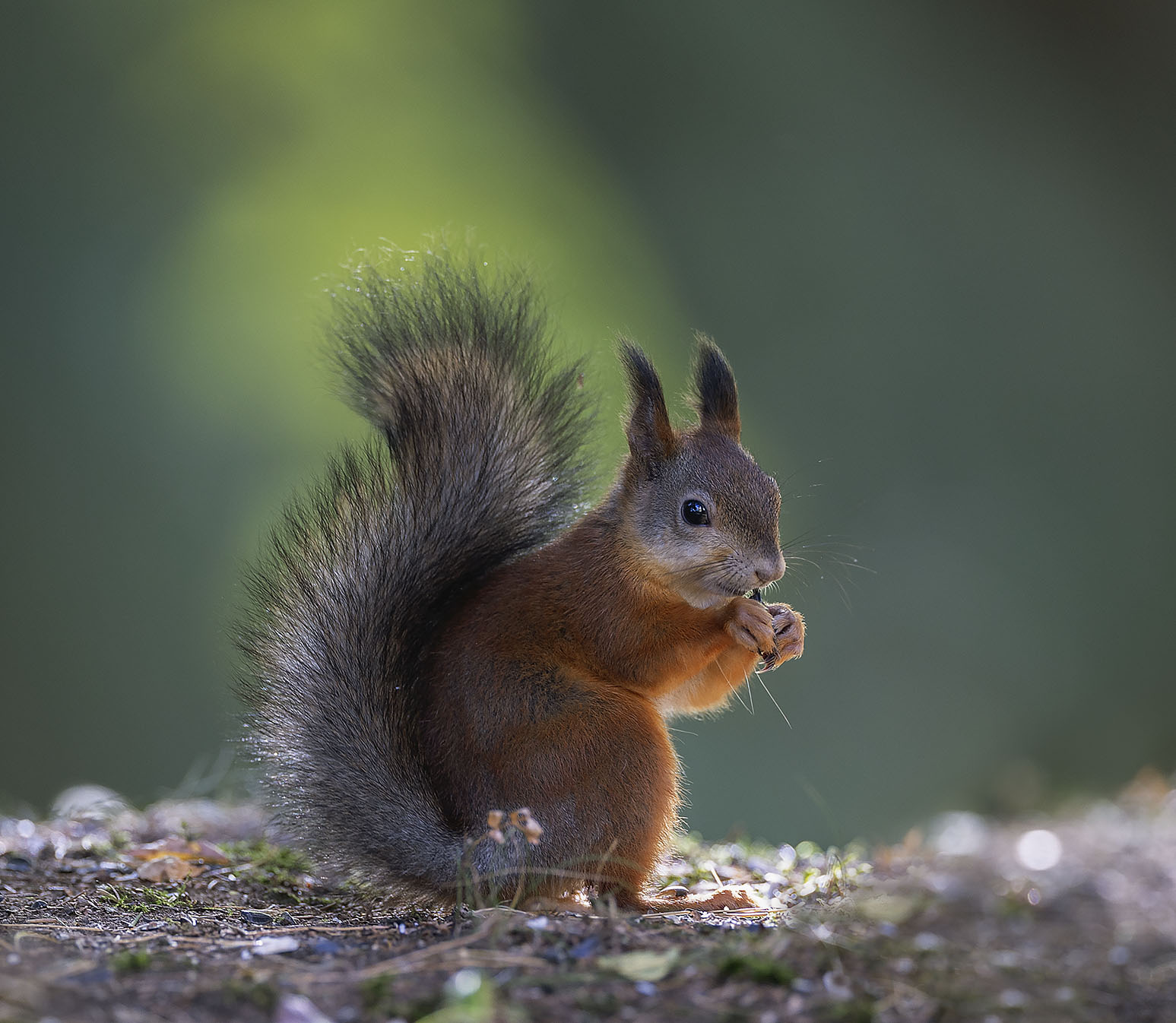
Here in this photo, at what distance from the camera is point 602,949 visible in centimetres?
149

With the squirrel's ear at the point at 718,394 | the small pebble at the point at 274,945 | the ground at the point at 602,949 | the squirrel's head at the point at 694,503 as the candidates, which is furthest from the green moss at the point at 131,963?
the squirrel's ear at the point at 718,394

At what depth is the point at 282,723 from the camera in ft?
6.40

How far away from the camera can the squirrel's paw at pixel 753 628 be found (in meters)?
2.05

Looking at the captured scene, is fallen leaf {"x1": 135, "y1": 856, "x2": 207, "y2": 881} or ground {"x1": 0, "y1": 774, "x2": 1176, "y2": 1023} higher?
fallen leaf {"x1": 135, "y1": 856, "x2": 207, "y2": 881}

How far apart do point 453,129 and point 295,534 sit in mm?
4932

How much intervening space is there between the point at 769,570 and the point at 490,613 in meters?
0.49

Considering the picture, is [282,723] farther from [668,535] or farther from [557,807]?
[668,535]

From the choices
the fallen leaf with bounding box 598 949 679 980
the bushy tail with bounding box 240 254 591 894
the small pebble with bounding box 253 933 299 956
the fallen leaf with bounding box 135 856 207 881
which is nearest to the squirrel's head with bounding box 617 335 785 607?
the bushy tail with bounding box 240 254 591 894

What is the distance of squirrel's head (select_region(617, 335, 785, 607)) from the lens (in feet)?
6.82

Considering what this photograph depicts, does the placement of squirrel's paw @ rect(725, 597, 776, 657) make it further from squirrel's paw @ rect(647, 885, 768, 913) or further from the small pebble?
the small pebble

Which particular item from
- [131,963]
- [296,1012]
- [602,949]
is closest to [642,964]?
[602,949]

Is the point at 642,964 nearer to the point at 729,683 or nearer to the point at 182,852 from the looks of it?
the point at 729,683

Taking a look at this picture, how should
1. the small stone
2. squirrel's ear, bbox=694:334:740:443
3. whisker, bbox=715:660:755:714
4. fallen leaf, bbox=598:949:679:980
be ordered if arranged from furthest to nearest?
squirrel's ear, bbox=694:334:740:443
whisker, bbox=715:660:755:714
fallen leaf, bbox=598:949:679:980
the small stone

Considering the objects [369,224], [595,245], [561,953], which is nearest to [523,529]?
[561,953]
